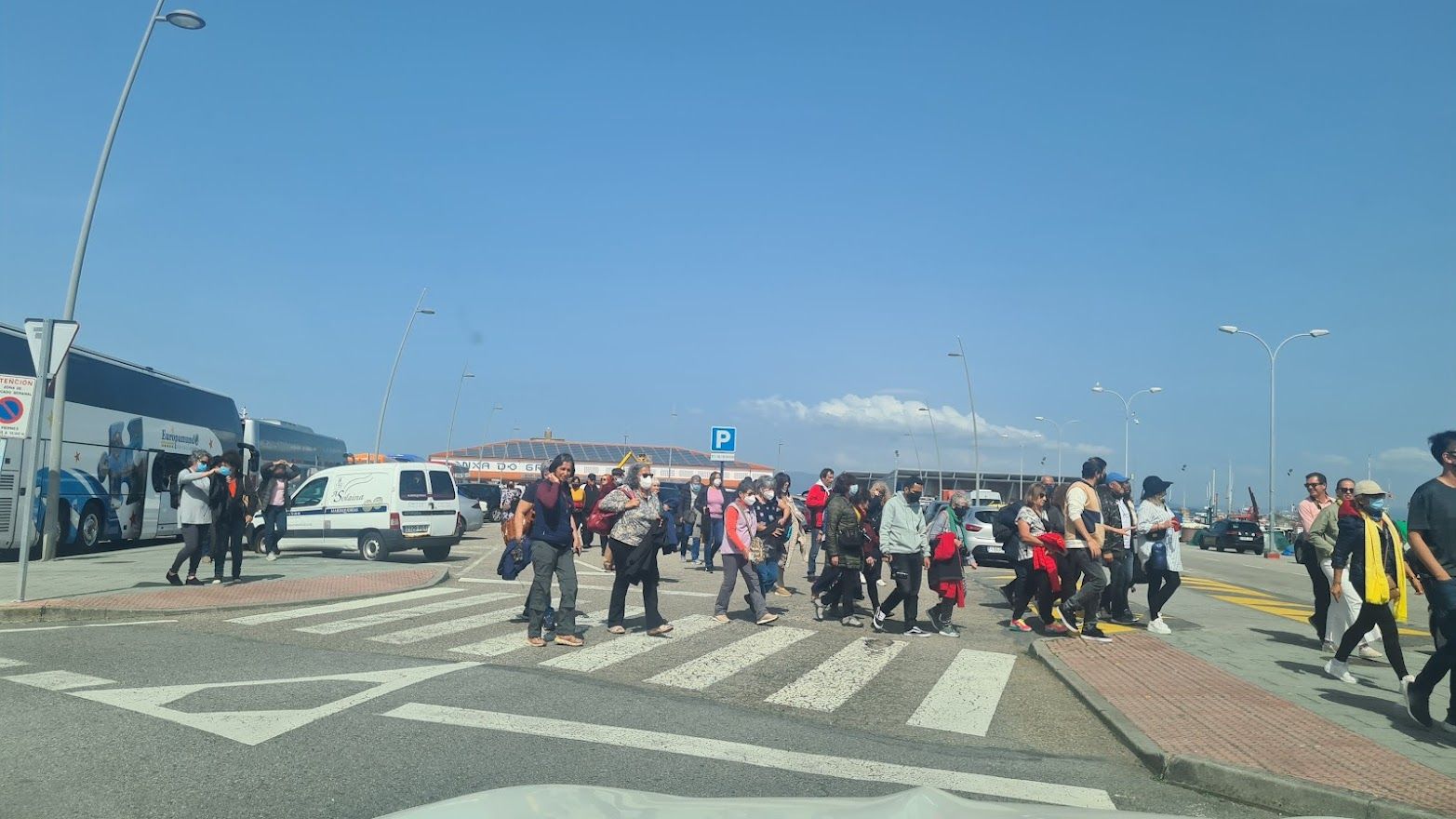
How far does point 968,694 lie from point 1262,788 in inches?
116

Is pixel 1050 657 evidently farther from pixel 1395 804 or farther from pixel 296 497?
pixel 296 497

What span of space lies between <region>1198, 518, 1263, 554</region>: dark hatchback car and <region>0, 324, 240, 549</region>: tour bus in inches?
1625

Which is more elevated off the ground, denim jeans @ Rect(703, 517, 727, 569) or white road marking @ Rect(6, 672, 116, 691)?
denim jeans @ Rect(703, 517, 727, 569)

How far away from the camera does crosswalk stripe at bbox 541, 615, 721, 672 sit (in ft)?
28.9

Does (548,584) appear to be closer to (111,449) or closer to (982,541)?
(111,449)

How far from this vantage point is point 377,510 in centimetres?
2044

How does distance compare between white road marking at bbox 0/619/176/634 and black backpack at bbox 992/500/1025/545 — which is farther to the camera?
black backpack at bbox 992/500/1025/545

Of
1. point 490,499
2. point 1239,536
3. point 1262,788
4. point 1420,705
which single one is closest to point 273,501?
point 1262,788

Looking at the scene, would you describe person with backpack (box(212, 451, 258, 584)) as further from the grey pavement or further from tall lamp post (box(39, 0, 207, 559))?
the grey pavement

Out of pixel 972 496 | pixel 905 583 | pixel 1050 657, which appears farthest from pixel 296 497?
pixel 972 496

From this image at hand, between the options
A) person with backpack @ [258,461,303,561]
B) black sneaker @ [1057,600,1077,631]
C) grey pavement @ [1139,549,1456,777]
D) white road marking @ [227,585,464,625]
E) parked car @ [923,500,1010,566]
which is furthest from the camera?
parked car @ [923,500,1010,566]

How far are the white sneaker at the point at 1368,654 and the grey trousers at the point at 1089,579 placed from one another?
2.45m

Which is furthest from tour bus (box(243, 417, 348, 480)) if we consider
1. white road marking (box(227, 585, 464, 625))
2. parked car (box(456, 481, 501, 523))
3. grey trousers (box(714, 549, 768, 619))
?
grey trousers (box(714, 549, 768, 619))

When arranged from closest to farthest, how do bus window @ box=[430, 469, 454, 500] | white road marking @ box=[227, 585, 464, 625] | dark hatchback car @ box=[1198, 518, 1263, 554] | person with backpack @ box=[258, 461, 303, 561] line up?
white road marking @ box=[227, 585, 464, 625]
person with backpack @ box=[258, 461, 303, 561]
bus window @ box=[430, 469, 454, 500]
dark hatchback car @ box=[1198, 518, 1263, 554]
